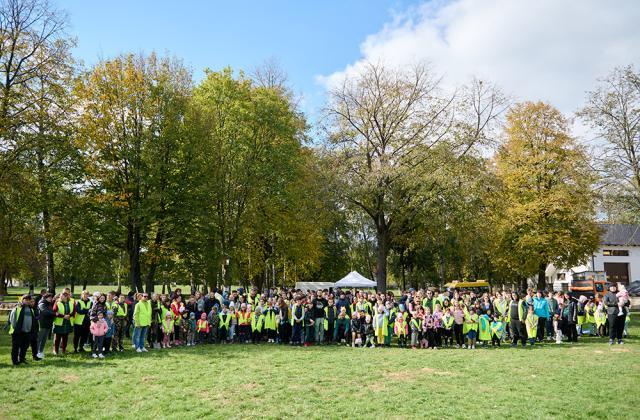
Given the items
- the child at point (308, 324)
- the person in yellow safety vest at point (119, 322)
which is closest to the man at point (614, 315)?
the child at point (308, 324)

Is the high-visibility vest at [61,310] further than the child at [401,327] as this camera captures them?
No

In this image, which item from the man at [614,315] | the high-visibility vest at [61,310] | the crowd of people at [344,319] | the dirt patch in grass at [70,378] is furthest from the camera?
the man at [614,315]

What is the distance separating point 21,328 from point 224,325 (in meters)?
6.02

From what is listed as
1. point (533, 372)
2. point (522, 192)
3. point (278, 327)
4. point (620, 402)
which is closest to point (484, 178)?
point (522, 192)

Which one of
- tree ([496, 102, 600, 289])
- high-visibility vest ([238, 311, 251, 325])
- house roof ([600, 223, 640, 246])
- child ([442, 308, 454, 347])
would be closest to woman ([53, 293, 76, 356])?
high-visibility vest ([238, 311, 251, 325])

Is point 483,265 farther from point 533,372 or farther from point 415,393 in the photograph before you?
point 415,393

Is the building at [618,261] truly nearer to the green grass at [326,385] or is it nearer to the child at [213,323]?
the green grass at [326,385]

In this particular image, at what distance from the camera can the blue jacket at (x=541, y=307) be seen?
15.8 meters

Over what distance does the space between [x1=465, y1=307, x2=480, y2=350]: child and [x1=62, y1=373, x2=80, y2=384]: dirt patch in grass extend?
35.0ft

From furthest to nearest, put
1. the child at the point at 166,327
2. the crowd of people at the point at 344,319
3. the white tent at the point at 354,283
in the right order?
the white tent at the point at 354,283, the child at the point at 166,327, the crowd of people at the point at 344,319

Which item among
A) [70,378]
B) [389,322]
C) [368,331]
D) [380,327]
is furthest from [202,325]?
[389,322]

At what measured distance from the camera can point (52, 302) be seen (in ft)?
41.7

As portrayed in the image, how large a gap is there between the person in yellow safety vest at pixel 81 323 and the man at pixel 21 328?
62.8 inches

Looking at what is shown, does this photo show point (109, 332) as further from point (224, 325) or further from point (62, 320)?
point (224, 325)
